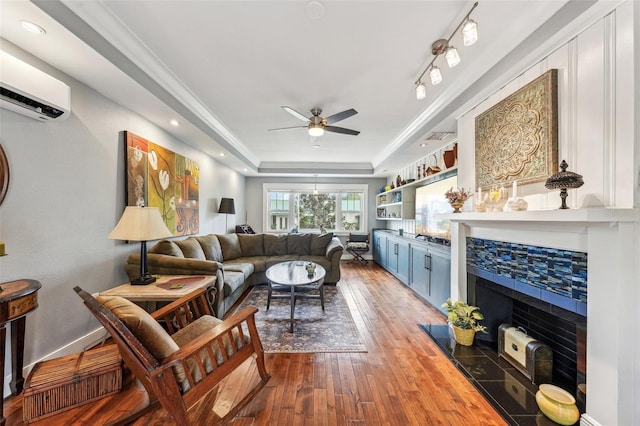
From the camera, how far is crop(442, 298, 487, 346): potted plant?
2.40m

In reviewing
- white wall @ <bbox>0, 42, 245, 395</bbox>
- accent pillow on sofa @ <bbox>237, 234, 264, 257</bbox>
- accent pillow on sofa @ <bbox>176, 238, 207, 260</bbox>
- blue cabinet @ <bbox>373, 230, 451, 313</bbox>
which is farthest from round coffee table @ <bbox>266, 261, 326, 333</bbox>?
white wall @ <bbox>0, 42, 245, 395</bbox>

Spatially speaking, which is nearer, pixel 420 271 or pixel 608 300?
pixel 608 300

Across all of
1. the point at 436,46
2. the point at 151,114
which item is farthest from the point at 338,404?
the point at 151,114

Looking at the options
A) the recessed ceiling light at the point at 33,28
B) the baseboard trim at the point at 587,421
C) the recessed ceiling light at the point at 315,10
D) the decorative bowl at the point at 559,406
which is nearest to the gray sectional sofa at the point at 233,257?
the recessed ceiling light at the point at 33,28

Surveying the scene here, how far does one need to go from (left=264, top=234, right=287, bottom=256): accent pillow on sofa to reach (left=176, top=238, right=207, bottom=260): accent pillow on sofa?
5.00 feet

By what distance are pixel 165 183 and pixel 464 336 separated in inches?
157

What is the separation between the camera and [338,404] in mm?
1710

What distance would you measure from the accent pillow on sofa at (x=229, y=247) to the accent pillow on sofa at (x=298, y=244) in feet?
3.29

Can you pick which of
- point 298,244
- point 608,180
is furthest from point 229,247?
point 608,180

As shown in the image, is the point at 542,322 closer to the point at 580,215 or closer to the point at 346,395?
the point at 580,215

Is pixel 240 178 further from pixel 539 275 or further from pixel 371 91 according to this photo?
pixel 539 275

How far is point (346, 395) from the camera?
5.88 feet

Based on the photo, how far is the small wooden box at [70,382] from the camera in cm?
154

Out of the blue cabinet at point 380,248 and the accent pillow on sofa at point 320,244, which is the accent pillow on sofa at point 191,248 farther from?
the blue cabinet at point 380,248
